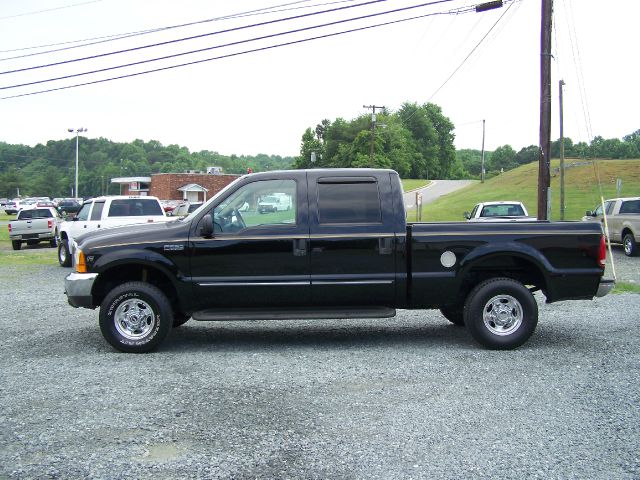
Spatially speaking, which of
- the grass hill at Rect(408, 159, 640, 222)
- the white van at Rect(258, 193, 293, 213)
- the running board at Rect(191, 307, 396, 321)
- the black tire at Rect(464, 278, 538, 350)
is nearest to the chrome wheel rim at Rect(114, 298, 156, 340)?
the running board at Rect(191, 307, 396, 321)

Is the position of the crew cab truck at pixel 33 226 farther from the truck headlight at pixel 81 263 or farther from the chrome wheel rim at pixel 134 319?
the chrome wheel rim at pixel 134 319

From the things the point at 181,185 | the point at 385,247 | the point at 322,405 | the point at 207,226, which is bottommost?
the point at 322,405

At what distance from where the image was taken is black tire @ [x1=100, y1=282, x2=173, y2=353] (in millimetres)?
7117

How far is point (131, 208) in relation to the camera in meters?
17.0

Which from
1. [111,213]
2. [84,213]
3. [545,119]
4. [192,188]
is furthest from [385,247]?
[192,188]

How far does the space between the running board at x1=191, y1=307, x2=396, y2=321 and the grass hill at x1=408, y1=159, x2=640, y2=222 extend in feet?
121

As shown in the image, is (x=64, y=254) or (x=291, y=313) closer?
(x=291, y=313)

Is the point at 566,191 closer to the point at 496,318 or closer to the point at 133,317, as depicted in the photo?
the point at 496,318

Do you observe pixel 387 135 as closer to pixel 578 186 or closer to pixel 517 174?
pixel 517 174

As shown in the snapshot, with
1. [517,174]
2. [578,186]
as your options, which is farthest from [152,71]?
[517,174]

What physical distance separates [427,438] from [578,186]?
2384 inches

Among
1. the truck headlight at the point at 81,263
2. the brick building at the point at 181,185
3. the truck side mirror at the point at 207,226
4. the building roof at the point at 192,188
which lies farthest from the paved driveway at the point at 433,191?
the truck headlight at the point at 81,263

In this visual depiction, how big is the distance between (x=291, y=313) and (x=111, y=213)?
1126cm

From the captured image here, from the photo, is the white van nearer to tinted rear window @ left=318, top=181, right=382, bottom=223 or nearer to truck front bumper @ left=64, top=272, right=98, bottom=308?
tinted rear window @ left=318, top=181, right=382, bottom=223
